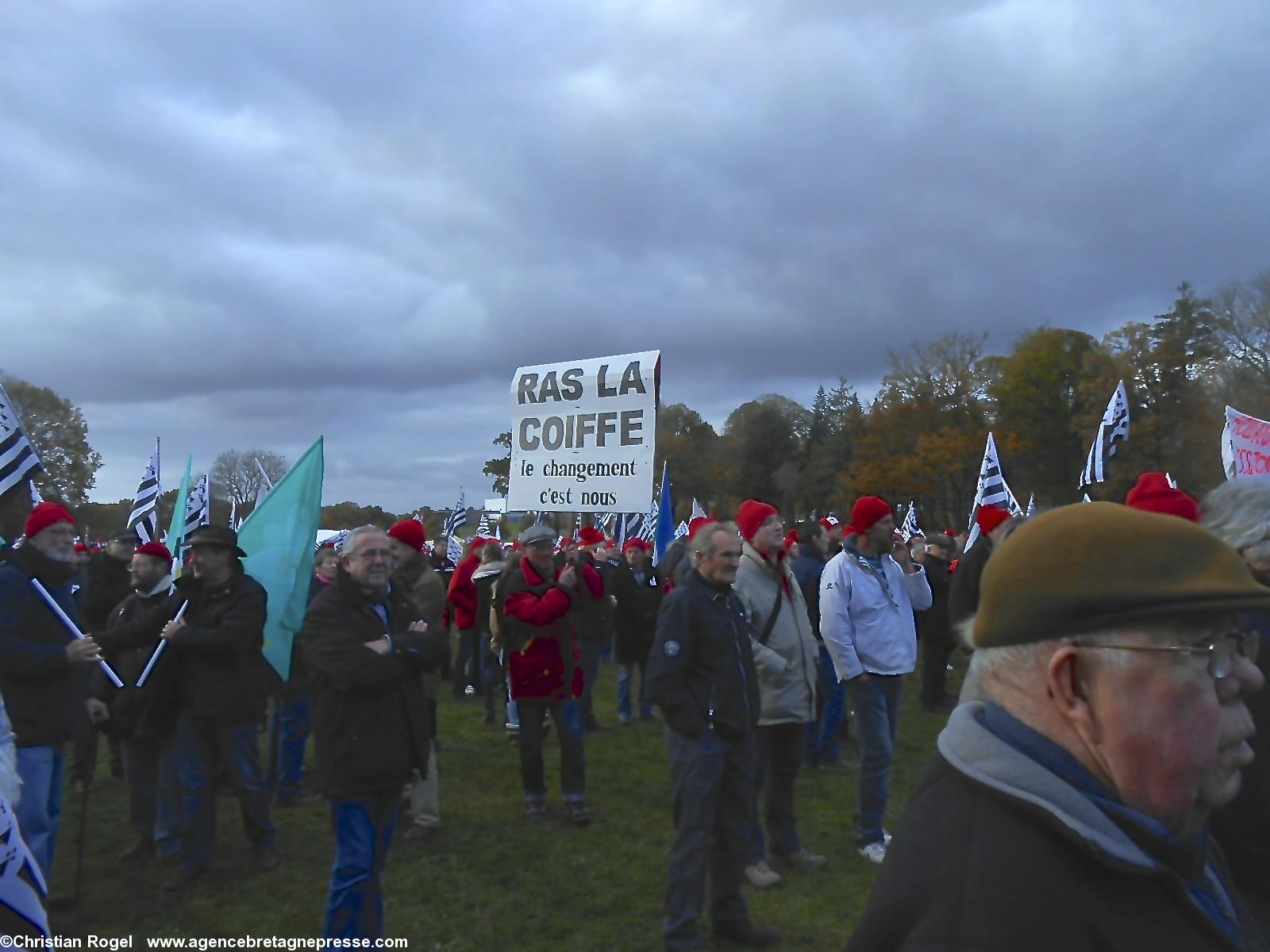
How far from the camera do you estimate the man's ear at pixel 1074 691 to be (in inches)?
54.5

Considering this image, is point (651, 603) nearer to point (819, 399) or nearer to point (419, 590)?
point (419, 590)

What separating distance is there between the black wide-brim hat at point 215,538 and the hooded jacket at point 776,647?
319cm

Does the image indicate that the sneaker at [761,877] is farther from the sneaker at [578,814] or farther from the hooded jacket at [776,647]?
the sneaker at [578,814]

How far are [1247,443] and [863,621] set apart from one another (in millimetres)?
4055

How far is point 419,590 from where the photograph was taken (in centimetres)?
788

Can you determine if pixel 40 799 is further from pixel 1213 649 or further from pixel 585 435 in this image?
pixel 1213 649

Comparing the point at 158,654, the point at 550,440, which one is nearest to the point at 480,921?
the point at 158,654

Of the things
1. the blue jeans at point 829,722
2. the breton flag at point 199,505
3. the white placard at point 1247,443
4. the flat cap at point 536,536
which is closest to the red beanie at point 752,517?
the flat cap at point 536,536

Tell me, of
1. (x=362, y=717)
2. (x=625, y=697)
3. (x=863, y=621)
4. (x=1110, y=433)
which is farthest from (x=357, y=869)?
(x=1110, y=433)

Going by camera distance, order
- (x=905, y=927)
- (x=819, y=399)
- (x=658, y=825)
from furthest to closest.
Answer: (x=819, y=399), (x=658, y=825), (x=905, y=927)

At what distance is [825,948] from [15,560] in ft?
15.7

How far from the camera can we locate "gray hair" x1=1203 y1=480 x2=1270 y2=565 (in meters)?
2.99

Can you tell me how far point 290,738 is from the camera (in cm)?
802

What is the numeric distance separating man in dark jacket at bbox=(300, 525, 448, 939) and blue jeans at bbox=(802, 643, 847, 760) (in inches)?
200
